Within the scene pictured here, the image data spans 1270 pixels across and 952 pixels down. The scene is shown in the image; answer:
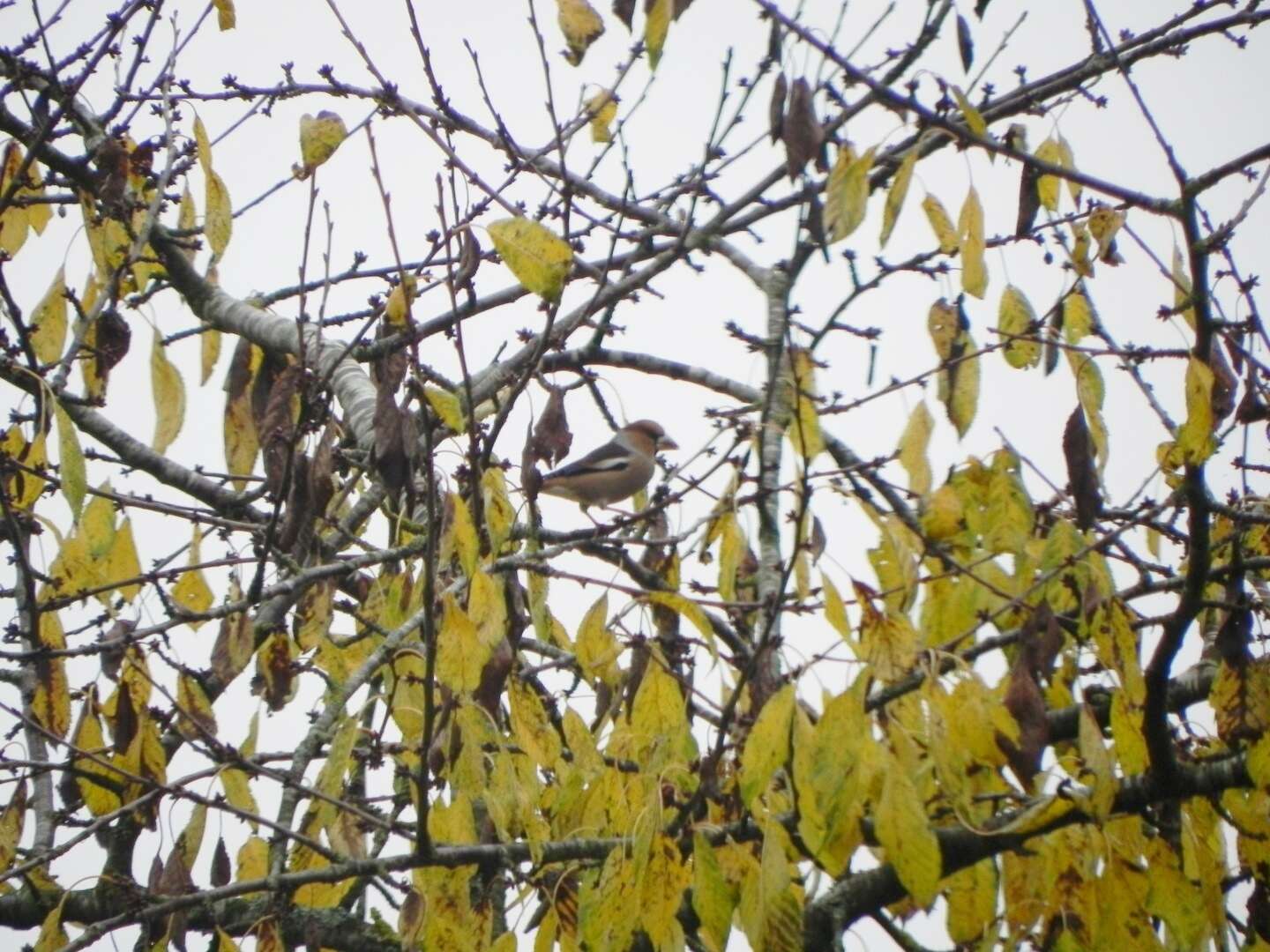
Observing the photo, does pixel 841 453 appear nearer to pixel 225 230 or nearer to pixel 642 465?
pixel 225 230

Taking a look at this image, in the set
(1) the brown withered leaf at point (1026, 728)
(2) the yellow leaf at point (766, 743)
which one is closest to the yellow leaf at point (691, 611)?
(2) the yellow leaf at point (766, 743)

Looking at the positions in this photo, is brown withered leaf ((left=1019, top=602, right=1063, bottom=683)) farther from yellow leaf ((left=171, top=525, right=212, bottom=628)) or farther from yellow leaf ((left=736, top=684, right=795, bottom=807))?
yellow leaf ((left=171, top=525, right=212, bottom=628))

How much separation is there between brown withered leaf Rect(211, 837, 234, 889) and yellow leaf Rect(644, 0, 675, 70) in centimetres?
269

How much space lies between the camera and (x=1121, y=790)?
11.6ft

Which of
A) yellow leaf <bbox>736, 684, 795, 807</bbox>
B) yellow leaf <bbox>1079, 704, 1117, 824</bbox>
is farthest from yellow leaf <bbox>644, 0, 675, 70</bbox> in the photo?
yellow leaf <bbox>1079, 704, 1117, 824</bbox>

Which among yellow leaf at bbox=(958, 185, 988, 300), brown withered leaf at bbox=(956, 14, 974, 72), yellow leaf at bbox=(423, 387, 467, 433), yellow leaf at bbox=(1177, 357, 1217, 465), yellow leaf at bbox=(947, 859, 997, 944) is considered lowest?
yellow leaf at bbox=(947, 859, 997, 944)

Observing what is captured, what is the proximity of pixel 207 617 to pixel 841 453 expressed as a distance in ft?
7.98

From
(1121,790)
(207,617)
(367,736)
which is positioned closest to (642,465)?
(367,736)

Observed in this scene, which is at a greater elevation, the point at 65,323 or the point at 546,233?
the point at 65,323

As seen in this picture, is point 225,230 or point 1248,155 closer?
point 1248,155

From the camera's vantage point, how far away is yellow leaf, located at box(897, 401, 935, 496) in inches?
139

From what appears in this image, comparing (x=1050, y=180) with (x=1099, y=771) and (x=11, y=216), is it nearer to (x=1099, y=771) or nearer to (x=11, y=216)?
(x=1099, y=771)

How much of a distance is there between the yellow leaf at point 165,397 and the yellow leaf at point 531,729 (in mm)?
1454

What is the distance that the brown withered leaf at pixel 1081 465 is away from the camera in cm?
319
